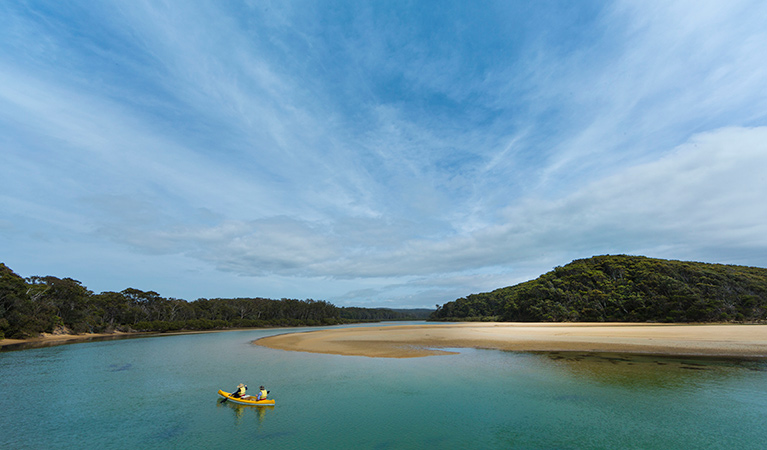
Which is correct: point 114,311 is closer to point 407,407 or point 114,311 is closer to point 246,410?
point 246,410

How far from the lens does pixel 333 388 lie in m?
17.5

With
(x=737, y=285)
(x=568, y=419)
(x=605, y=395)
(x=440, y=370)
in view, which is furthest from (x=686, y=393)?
(x=737, y=285)

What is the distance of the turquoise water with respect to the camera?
35.4ft

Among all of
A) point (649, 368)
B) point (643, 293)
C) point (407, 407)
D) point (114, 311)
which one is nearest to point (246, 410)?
point (407, 407)

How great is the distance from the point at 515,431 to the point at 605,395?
7.08 m

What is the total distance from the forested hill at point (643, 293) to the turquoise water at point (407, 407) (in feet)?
168

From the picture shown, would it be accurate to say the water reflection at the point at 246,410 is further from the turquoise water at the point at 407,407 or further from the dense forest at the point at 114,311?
the dense forest at the point at 114,311

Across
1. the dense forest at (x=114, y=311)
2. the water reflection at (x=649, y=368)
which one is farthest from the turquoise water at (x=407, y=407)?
the dense forest at (x=114, y=311)

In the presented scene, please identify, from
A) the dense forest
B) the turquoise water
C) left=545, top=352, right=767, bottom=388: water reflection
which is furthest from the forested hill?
the dense forest

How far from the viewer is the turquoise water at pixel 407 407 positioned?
35.4ft

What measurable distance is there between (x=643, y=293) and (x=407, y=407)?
77607mm

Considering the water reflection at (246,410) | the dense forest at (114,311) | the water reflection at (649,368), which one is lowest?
the water reflection at (246,410)

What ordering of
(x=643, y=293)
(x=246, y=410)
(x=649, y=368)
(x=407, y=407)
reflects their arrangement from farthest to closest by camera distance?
(x=643, y=293), (x=649, y=368), (x=246, y=410), (x=407, y=407)

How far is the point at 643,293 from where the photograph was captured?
6831cm
